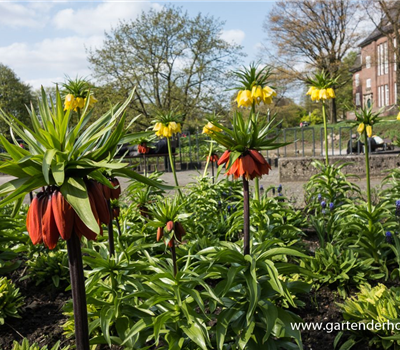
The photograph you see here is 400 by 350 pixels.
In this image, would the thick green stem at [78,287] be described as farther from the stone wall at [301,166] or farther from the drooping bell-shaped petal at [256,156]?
the stone wall at [301,166]

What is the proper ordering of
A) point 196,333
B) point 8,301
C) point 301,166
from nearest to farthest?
point 196,333
point 8,301
point 301,166

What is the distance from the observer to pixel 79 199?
115 cm

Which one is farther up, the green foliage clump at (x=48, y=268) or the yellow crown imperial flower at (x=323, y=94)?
the yellow crown imperial flower at (x=323, y=94)

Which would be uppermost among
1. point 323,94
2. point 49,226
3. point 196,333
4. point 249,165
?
point 323,94

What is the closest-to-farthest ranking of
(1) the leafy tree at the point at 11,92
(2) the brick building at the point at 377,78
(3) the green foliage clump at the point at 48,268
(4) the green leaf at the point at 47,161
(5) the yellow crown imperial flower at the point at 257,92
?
(4) the green leaf at the point at 47,161 < (3) the green foliage clump at the point at 48,268 < (5) the yellow crown imperial flower at the point at 257,92 < (2) the brick building at the point at 377,78 < (1) the leafy tree at the point at 11,92

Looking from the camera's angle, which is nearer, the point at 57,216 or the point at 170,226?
the point at 57,216

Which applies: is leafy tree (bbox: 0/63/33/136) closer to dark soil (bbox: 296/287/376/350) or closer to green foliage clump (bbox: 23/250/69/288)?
green foliage clump (bbox: 23/250/69/288)

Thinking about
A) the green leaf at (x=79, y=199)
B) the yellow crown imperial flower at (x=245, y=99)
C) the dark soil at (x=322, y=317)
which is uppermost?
the yellow crown imperial flower at (x=245, y=99)

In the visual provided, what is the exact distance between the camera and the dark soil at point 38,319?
2559 mm

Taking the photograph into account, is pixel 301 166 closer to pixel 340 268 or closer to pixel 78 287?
pixel 340 268

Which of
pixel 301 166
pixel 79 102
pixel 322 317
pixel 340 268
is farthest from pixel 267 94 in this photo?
pixel 301 166

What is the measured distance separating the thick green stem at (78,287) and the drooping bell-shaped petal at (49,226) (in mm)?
53

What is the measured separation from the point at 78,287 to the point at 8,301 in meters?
1.87

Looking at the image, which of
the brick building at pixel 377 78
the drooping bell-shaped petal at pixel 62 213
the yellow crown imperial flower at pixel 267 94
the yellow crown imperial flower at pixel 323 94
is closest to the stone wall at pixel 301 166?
the yellow crown imperial flower at pixel 323 94
